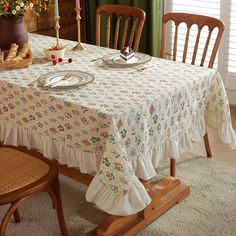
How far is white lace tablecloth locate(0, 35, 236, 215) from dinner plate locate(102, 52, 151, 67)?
0.05m

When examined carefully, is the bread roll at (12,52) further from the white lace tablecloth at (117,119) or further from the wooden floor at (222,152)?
the wooden floor at (222,152)

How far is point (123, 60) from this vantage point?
8.18 feet

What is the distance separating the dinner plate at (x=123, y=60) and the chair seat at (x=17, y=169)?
0.64 metres

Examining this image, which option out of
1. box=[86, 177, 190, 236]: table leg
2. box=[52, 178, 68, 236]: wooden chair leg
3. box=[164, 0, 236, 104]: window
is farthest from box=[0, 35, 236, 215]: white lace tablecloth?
box=[164, 0, 236, 104]: window

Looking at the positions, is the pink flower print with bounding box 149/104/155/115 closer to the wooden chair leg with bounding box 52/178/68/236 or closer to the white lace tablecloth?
the white lace tablecloth

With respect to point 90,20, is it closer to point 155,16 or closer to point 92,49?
point 155,16

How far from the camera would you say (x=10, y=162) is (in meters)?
2.20

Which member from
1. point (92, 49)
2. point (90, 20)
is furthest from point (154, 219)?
point (90, 20)

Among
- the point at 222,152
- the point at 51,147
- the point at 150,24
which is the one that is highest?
the point at 150,24

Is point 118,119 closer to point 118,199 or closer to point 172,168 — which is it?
point 118,199

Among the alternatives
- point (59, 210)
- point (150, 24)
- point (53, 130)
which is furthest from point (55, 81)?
point (150, 24)

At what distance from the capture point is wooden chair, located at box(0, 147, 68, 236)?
78.2 inches

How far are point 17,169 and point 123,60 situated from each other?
0.79 meters

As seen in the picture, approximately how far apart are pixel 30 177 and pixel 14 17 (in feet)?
3.12
